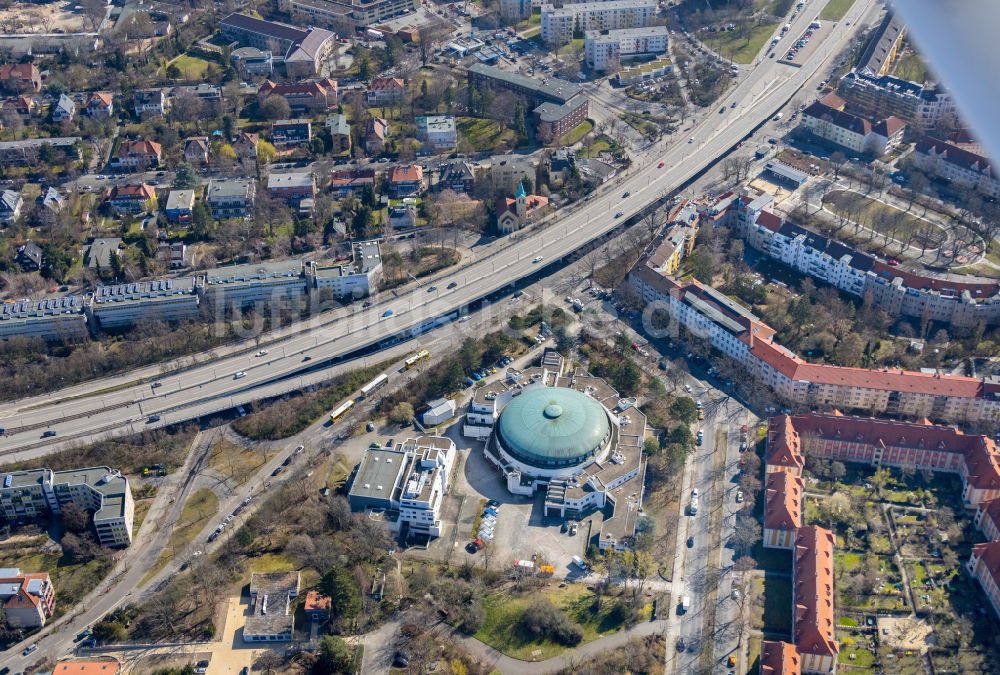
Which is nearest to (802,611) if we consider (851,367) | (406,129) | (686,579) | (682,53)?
(686,579)

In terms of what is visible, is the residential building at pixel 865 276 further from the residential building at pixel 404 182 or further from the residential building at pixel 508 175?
the residential building at pixel 404 182

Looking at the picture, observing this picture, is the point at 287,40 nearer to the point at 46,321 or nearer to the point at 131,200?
the point at 131,200

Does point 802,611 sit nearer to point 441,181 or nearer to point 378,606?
point 378,606

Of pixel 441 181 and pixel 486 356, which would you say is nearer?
pixel 486 356

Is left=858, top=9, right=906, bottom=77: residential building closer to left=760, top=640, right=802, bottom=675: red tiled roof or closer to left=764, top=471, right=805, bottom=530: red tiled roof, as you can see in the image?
left=764, top=471, right=805, bottom=530: red tiled roof

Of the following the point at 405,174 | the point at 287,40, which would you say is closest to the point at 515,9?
the point at 287,40

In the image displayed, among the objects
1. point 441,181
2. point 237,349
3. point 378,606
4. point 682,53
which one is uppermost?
point 682,53
